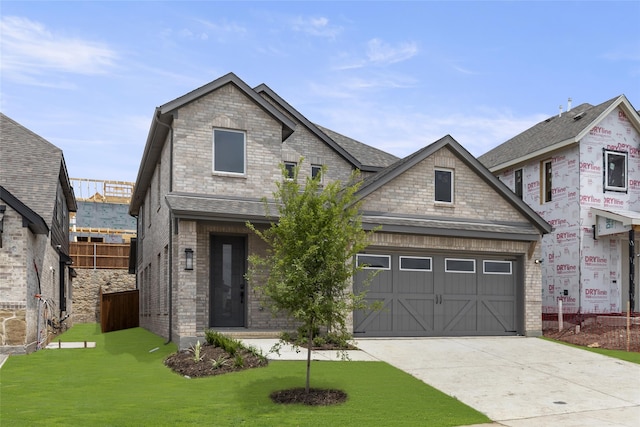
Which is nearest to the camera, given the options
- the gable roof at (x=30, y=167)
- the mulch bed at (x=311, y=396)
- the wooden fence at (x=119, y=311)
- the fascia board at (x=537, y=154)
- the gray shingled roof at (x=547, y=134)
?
the mulch bed at (x=311, y=396)

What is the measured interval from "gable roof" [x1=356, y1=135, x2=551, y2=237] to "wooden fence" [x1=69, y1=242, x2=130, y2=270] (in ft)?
66.2

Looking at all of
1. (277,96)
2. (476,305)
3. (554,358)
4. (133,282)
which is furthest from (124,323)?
(554,358)

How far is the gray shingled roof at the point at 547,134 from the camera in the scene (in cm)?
2186

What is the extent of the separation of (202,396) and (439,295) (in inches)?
373

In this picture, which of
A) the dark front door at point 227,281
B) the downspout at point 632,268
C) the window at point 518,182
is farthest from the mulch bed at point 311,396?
the window at point 518,182

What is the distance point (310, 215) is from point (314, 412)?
317cm

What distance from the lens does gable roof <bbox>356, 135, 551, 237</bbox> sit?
57.2 feet

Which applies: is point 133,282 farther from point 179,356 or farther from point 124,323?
point 179,356

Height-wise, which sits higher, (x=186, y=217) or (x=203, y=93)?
(x=203, y=93)

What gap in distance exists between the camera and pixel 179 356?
13.4 metres

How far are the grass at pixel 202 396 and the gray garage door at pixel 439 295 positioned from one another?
3.93 metres

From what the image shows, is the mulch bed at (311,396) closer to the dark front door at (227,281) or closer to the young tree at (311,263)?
the young tree at (311,263)

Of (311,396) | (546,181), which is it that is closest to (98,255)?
(546,181)

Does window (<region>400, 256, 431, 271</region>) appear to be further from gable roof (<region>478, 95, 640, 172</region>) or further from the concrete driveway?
gable roof (<region>478, 95, 640, 172</region>)
